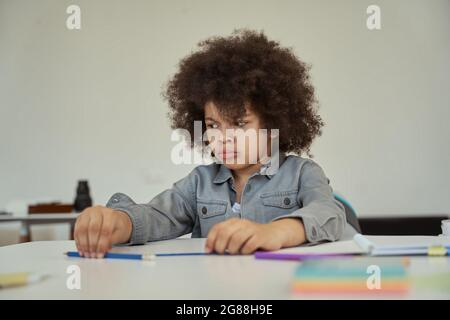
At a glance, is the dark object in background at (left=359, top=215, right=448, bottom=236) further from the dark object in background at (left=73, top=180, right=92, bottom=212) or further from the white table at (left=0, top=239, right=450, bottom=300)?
the white table at (left=0, top=239, right=450, bottom=300)

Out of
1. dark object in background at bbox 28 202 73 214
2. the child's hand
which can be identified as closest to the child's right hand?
the child's hand

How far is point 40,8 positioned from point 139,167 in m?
1.23

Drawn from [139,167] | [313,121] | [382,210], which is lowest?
[382,210]

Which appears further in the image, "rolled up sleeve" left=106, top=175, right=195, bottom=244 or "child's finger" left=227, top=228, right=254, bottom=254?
"rolled up sleeve" left=106, top=175, right=195, bottom=244

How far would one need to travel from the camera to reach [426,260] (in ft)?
2.15

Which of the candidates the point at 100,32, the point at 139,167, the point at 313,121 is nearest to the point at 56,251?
the point at 313,121

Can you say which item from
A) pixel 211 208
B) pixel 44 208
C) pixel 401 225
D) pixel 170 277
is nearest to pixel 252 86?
pixel 211 208

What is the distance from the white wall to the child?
1982 mm

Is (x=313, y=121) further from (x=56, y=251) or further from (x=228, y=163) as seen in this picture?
(x=56, y=251)

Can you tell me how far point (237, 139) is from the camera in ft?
3.53

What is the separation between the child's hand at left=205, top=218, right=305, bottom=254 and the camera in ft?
2.38

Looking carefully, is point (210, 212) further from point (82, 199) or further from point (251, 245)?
point (82, 199)

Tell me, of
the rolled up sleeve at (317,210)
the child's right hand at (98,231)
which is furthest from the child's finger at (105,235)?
the rolled up sleeve at (317,210)

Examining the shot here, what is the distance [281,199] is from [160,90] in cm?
240
